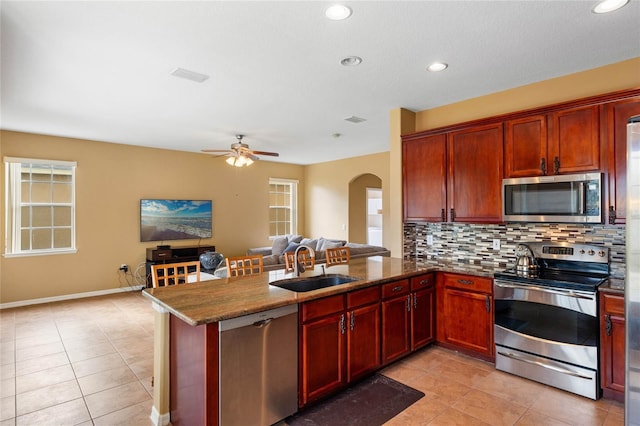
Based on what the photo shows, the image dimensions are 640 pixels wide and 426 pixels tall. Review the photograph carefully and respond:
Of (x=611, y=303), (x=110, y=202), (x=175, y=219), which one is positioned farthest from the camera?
(x=175, y=219)

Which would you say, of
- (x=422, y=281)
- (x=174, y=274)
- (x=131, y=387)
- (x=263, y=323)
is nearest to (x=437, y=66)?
(x=422, y=281)

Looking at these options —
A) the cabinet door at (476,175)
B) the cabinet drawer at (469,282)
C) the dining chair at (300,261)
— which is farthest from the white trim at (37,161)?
the cabinet drawer at (469,282)

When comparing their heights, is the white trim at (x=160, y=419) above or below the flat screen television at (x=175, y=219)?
below

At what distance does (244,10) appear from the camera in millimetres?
2148

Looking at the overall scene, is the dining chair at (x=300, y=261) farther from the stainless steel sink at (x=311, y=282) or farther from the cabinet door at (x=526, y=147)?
the cabinet door at (x=526, y=147)

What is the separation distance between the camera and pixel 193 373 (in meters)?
2.00

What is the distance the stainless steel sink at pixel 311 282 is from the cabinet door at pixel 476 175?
4.95 feet

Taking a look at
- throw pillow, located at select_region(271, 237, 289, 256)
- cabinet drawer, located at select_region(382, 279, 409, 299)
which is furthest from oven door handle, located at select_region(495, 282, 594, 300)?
throw pillow, located at select_region(271, 237, 289, 256)

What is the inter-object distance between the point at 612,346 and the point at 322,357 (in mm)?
2187

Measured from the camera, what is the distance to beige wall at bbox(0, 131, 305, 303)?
5.42 m

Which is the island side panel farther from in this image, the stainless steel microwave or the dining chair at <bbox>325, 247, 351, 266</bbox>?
the stainless steel microwave

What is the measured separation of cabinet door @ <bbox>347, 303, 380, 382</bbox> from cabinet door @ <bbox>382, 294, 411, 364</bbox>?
0.33 feet

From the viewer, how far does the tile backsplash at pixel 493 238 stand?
115 inches

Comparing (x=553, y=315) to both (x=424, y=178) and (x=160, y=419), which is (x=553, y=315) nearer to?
(x=424, y=178)
